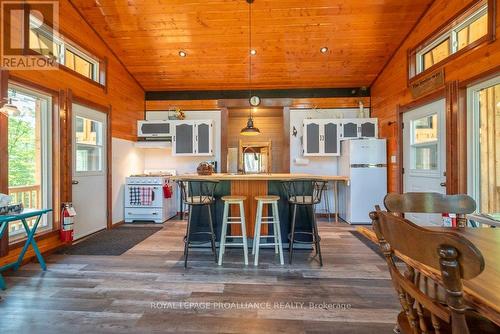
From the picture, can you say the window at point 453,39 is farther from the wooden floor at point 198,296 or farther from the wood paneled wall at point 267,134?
the wood paneled wall at point 267,134

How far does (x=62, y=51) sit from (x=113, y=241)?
2.81m

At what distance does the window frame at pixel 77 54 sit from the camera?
135 inches

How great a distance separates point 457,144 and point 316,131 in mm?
2656

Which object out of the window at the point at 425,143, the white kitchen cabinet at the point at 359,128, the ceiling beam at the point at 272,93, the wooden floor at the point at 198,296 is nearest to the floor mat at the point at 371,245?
the wooden floor at the point at 198,296

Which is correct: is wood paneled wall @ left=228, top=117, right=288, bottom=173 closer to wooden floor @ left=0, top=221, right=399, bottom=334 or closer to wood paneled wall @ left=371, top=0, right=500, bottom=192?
wood paneled wall @ left=371, top=0, right=500, bottom=192

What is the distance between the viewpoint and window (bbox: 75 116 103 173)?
412 centimetres

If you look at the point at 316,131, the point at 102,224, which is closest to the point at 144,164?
the point at 102,224

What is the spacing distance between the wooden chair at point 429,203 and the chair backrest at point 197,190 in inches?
81.4

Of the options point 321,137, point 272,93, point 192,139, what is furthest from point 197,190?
point 272,93

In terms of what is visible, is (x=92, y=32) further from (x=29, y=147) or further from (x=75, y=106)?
(x=29, y=147)

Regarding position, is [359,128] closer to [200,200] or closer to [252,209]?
[252,209]

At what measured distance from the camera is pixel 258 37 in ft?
14.4

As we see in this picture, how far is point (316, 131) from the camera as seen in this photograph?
560cm

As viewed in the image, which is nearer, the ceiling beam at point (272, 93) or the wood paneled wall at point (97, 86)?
the wood paneled wall at point (97, 86)
